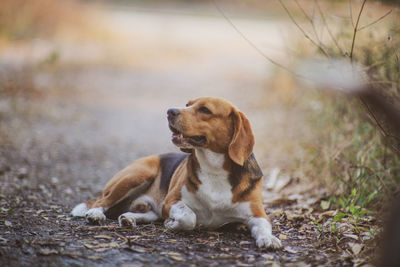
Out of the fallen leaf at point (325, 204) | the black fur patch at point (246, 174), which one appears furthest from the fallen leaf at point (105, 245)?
the fallen leaf at point (325, 204)

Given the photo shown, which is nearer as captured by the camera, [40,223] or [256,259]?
[256,259]

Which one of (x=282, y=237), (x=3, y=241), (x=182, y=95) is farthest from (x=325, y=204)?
(x=182, y=95)

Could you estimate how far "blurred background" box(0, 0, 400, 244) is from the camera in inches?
202

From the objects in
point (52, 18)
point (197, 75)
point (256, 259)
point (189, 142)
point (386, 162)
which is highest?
point (52, 18)

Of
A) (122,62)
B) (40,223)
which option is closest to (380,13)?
Result: (40,223)

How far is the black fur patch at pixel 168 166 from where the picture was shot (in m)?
4.61

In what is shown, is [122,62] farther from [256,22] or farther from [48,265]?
[48,265]

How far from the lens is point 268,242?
3656mm

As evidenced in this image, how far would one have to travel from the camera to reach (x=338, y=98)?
6.57m

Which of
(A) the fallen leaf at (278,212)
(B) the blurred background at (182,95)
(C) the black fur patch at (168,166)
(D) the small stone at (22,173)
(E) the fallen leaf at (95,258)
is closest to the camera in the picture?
(E) the fallen leaf at (95,258)

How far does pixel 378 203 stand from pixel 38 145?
5300mm

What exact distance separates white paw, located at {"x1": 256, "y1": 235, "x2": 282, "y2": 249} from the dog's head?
616mm

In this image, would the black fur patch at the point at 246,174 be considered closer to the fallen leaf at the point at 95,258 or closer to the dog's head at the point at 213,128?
the dog's head at the point at 213,128

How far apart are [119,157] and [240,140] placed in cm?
402
